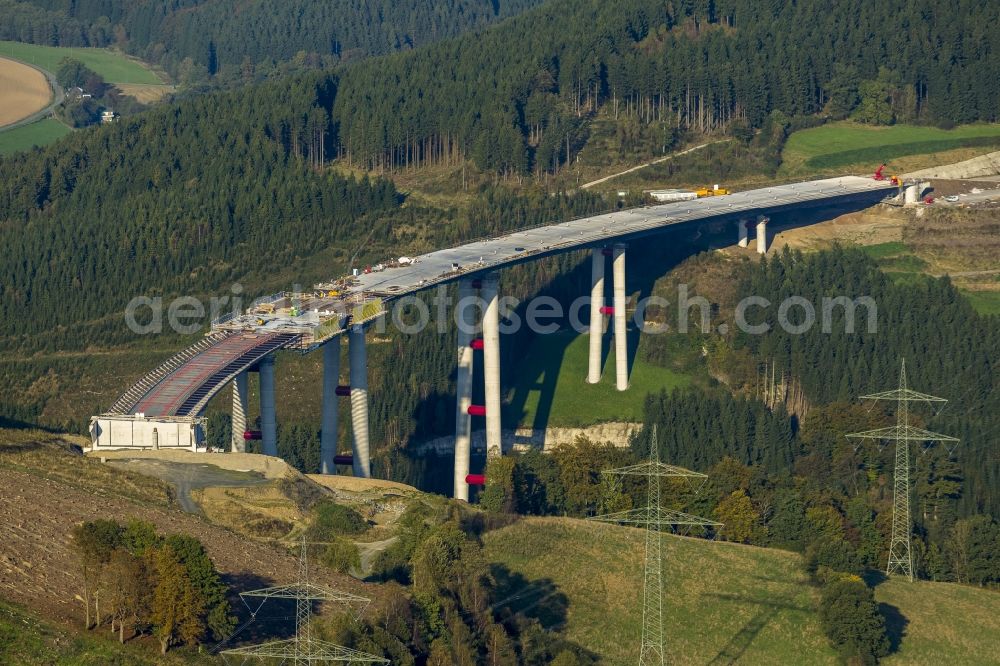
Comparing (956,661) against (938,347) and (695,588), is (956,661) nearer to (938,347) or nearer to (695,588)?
(695,588)

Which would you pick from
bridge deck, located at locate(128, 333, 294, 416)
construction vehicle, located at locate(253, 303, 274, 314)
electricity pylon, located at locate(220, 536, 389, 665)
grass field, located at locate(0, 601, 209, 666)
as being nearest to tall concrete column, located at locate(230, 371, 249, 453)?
bridge deck, located at locate(128, 333, 294, 416)

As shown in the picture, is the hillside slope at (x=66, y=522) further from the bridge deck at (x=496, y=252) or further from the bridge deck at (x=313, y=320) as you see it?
the bridge deck at (x=496, y=252)

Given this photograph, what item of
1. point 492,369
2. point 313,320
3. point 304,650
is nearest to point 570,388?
point 492,369

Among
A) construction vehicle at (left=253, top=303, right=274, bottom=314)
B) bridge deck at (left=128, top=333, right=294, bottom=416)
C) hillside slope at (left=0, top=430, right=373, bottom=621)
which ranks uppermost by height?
construction vehicle at (left=253, top=303, right=274, bottom=314)

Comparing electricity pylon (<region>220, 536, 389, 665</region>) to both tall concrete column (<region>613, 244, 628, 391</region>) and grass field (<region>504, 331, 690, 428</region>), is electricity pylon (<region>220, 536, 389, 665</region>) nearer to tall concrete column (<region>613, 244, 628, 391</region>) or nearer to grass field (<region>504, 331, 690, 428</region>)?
grass field (<region>504, 331, 690, 428</region>)

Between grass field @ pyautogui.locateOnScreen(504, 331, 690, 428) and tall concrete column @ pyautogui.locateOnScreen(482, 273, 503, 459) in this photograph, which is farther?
grass field @ pyautogui.locateOnScreen(504, 331, 690, 428)

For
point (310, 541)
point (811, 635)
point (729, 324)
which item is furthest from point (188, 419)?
point (729, 324)
